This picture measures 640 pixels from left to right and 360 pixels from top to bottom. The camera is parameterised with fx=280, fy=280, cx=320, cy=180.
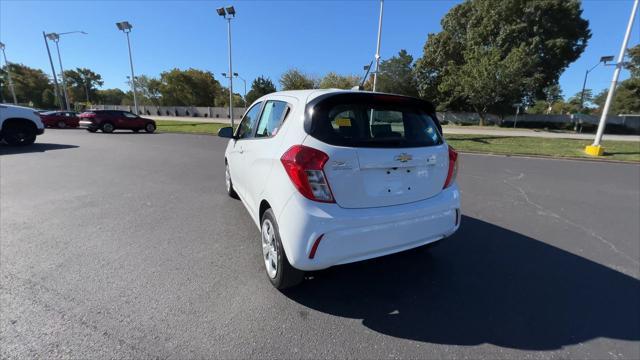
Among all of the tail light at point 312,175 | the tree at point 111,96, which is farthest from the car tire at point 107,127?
the tree at point 111,96

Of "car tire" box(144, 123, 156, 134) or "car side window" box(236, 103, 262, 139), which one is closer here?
"car side window" box(236, 103, 262, 139)

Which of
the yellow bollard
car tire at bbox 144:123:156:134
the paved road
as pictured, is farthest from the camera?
car tire at bbox 144:123:156:134

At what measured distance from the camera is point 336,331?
2.08 metres

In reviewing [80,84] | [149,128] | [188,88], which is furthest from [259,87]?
[80,84]

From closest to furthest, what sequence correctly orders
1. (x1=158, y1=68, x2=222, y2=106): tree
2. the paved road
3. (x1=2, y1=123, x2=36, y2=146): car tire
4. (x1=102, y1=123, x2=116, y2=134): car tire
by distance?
the paved road → (x1=2, y1=123, x2=36, y2=146): car tire → (x1=102, y1=123, x2=116, y2=134): car tire → (x1=158, y1=68, x2=222, y2=106): tree

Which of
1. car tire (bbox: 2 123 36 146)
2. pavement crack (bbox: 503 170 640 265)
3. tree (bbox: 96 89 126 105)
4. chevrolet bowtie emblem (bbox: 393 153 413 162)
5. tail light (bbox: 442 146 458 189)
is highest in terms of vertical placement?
tree (bbox: 96 89 126 105)

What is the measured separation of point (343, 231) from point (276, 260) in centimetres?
77

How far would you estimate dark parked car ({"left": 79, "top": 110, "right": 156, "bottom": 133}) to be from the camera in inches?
711

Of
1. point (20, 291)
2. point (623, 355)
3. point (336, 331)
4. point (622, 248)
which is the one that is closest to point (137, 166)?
point (20, 291)

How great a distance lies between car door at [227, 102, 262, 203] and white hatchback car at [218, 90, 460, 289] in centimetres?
70

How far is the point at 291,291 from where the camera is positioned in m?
2.53

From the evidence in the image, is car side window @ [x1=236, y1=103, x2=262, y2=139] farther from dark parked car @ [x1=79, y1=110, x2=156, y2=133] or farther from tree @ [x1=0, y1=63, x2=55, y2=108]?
tree @ [x1=0, y1=63, x2=55, y2=108]

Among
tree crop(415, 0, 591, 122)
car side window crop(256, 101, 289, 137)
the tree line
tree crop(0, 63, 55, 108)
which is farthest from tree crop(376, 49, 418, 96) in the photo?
Result: tree crop(0, 63, 55, 108)

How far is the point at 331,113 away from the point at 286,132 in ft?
1.35
